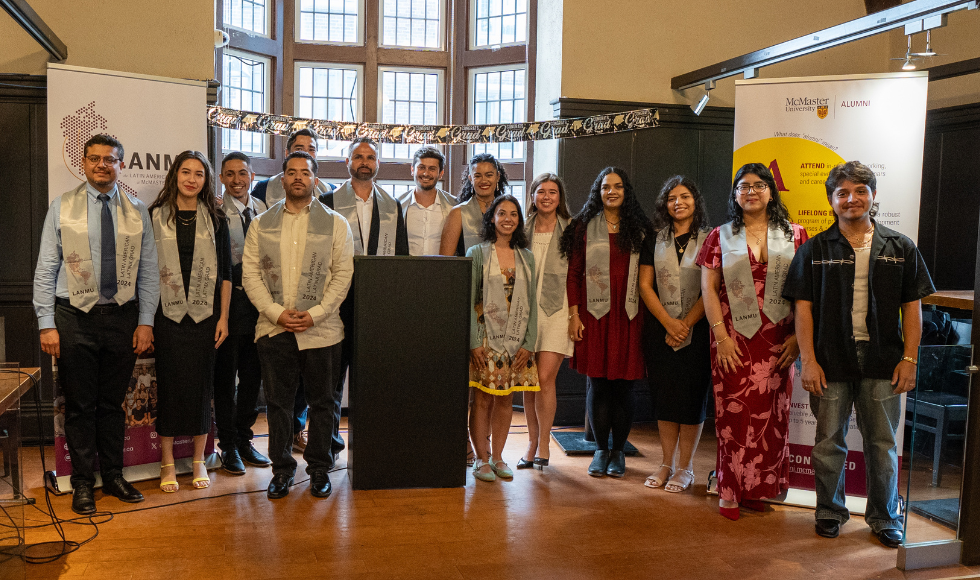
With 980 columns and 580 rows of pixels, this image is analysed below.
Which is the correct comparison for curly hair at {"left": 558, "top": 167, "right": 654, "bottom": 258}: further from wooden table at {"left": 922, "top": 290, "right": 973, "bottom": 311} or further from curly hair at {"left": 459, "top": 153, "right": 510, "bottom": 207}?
wooden table at {"left": 922, "top": 290, "right": 973, "bottom": 311}

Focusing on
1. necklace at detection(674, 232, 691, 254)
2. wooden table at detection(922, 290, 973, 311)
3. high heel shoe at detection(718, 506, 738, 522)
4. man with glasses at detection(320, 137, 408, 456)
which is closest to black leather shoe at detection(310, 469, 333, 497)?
man with glasses at detection(320, 137, 408, 456)

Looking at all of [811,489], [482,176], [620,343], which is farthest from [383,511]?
[811,489]

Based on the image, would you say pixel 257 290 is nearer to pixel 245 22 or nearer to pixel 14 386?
pixel 14 386

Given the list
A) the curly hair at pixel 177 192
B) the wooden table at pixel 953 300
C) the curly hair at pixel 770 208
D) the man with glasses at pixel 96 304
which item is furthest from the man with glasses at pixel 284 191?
the wooden table at pixel 953 300

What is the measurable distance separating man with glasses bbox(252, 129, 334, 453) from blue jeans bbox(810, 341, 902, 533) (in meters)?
2.55

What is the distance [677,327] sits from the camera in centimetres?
372

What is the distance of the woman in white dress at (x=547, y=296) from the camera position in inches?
156

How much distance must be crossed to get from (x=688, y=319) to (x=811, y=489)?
994mm

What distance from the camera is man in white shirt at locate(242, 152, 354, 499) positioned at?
139 inches

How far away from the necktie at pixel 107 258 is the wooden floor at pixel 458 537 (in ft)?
3.12

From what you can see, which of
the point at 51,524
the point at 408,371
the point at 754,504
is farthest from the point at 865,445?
the point at 51,524

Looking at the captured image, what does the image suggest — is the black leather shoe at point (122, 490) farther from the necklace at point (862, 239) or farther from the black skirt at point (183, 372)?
the necklace at point (862, 239)

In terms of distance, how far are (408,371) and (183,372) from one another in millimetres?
1041

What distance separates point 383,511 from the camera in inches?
135
